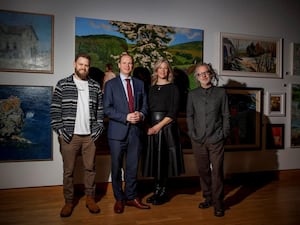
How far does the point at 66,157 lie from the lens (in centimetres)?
322

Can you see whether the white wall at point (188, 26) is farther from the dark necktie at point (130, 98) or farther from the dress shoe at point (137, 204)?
the dark necktie at point (130, 98)

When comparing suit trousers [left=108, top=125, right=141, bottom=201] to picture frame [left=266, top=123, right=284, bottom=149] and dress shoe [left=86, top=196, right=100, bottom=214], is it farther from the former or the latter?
picture frame [left=266, top=123, right=284, bottom=149]

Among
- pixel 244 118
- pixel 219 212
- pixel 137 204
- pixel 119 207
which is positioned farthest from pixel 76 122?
pixel 244 118

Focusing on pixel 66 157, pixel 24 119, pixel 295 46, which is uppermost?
pixel 295 46

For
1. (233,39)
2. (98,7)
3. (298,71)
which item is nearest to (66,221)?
(98,7)

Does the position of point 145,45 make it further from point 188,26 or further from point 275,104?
point 275,104

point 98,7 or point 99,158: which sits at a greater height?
point 98,7

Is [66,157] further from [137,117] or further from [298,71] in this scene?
[298,71]

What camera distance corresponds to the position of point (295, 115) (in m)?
5.14

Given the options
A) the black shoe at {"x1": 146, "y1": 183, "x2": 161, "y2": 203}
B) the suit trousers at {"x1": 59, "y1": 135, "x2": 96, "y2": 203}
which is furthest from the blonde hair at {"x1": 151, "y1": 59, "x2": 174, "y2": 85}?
the black shoe at {"x1": 146, "y1": 183, "x2": 161, "y2": 203}

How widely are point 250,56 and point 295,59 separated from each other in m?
0.86

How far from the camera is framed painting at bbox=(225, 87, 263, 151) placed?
4.76m

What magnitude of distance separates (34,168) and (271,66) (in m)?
3.78

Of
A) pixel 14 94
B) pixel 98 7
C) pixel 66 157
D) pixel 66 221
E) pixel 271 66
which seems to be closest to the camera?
pixel 66 221
